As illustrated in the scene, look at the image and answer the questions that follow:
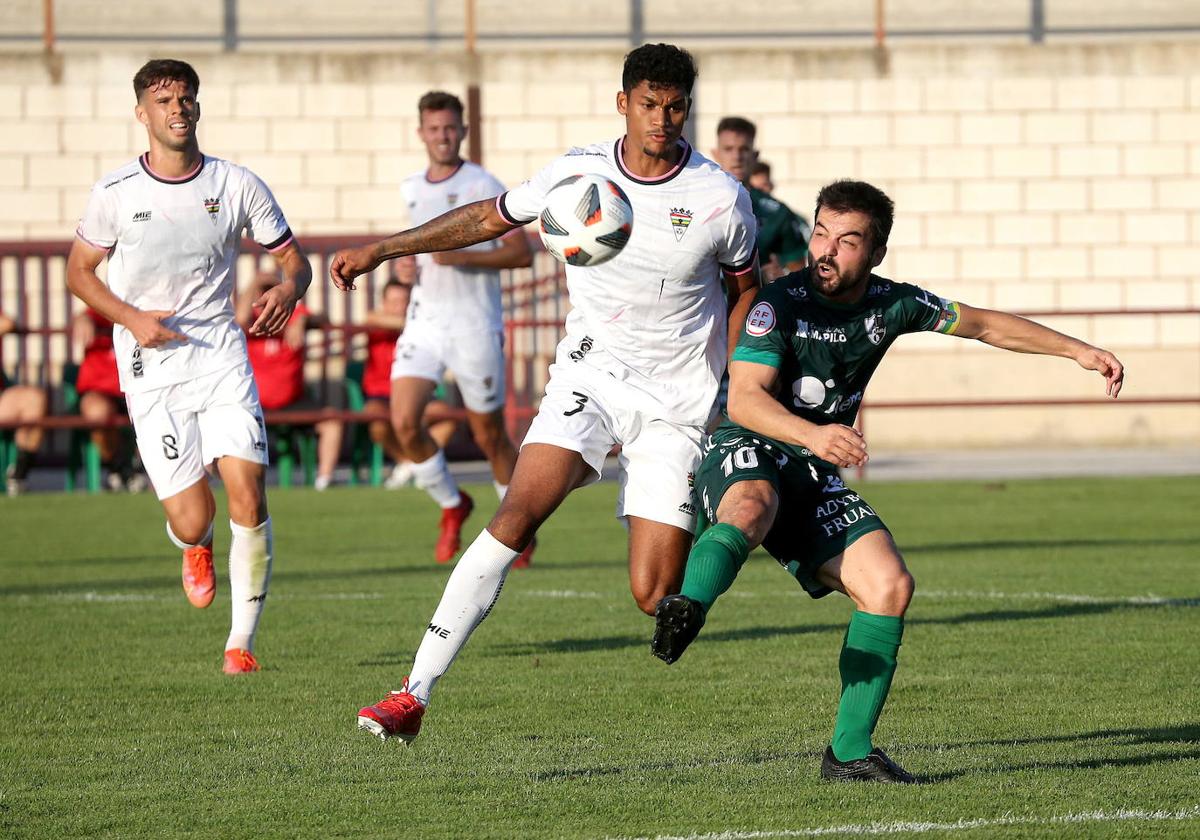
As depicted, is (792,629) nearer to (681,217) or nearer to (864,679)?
(681,217)

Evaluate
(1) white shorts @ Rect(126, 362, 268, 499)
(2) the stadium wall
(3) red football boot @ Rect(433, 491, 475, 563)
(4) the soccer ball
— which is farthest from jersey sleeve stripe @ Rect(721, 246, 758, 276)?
(2) the stadium wall

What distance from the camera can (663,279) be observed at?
614cm

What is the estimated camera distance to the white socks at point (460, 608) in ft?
18.6

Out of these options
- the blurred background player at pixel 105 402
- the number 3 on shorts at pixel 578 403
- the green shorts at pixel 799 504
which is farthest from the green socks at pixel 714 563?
the blurred background player at pixel 105 402

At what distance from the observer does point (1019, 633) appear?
808 centimetres

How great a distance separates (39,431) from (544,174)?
1194 centimetres

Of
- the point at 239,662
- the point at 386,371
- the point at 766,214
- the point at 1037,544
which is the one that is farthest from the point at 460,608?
the point at 386,371

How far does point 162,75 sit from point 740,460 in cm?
315

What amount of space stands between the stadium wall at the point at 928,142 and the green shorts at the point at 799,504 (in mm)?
15414

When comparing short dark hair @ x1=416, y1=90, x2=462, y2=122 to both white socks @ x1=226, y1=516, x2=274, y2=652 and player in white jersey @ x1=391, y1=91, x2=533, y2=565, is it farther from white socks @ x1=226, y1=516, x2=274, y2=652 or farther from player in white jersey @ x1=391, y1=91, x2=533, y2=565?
white socks @ x1=226, y1=516, x2=274, y2=652

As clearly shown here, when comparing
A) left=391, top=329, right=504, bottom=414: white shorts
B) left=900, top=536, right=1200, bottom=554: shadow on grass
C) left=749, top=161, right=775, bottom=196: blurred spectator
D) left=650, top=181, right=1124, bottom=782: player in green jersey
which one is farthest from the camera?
left=900, top=536, right=1200, bottom=554: shadow on grass

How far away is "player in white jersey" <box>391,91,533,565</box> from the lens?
10.6 m

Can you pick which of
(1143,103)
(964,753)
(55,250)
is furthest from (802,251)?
(1143,103)

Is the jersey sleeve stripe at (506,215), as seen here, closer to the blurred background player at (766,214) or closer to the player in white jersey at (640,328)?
the player in white jersey at (640,328)
